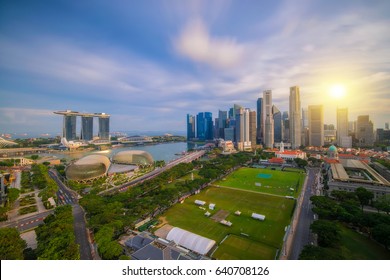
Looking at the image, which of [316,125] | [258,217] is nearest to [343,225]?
[258,217]

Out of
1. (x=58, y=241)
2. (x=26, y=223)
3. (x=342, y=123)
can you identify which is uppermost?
(x=342, y=123)

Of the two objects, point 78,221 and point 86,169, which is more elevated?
point 86,169

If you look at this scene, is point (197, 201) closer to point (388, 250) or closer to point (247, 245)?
point (247, 245)

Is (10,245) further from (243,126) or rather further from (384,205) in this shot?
(243,126)

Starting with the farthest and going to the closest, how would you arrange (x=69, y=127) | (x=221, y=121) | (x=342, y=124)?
(x=221, y=121) < (x=69, y=127) < (x=342, y=124)

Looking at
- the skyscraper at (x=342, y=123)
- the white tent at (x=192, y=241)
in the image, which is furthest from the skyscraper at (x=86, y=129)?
the skyscraper at (x=342, y=123)
